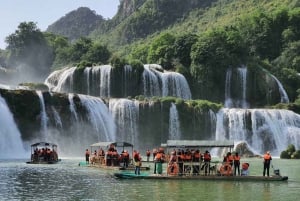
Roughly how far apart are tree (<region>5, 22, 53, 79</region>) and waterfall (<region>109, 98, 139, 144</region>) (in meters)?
55.5

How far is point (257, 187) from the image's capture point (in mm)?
30047

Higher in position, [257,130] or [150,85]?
[150,85]

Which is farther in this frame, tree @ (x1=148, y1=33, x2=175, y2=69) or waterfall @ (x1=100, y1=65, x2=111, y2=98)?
tree @ (x1=148, y1=33, x2=175, y2=69)

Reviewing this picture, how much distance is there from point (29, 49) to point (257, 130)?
217 ft

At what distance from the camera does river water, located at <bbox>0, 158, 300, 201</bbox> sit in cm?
2511

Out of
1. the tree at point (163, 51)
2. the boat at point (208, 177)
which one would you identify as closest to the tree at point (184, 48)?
the tree at point (163, 51)

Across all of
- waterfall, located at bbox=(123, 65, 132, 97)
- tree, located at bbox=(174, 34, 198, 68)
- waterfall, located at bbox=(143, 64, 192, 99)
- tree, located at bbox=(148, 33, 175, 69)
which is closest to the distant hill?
tree, located at bbox=(148, 33, 175, 69)

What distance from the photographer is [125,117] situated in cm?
7075

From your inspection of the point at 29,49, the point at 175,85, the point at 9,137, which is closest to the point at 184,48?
the point at 175,85

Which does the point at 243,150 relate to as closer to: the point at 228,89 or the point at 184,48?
the point at 228,89

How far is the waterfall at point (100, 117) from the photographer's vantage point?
6794 cm

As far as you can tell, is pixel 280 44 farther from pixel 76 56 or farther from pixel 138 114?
pixel 138 114

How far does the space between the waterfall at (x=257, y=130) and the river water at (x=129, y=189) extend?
39259mm

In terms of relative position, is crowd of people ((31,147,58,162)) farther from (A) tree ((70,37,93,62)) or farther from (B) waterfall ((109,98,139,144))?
(A) tree ((70,37,93,62))
